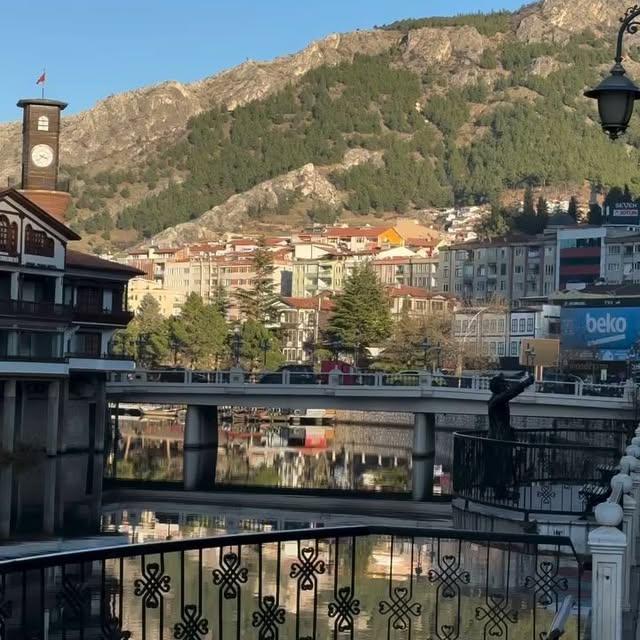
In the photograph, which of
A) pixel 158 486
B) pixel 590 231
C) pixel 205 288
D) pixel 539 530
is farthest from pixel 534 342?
pixel 539 530

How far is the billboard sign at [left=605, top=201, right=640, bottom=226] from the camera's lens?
14538 cm

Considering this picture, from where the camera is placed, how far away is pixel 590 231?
145m

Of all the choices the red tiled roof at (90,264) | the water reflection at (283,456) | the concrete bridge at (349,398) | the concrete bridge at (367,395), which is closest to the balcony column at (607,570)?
the water reflection at (283,456)

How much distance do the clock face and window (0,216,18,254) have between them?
1495 cm

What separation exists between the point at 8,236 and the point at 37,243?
5.47 feet

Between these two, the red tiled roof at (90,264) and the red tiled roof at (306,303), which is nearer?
the red tiled roof at (90,264)

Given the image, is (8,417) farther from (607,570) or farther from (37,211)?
(607,570)

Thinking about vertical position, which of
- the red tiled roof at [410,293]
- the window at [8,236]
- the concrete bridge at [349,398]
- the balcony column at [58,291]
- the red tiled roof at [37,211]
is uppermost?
the red tiled roof at [410,293]

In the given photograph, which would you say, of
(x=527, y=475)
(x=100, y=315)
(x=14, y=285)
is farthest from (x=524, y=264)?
(x=527, y=475)

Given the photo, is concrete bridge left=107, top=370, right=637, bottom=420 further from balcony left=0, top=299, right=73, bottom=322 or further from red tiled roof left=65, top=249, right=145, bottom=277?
balcony left=0, top=299, right=73, bottom=322

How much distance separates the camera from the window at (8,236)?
63.9 metres

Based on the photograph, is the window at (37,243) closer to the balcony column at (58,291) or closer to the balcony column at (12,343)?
the balcony column at (58,291)

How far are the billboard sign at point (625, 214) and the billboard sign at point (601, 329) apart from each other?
30168 millimetres

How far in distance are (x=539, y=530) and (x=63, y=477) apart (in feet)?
114
